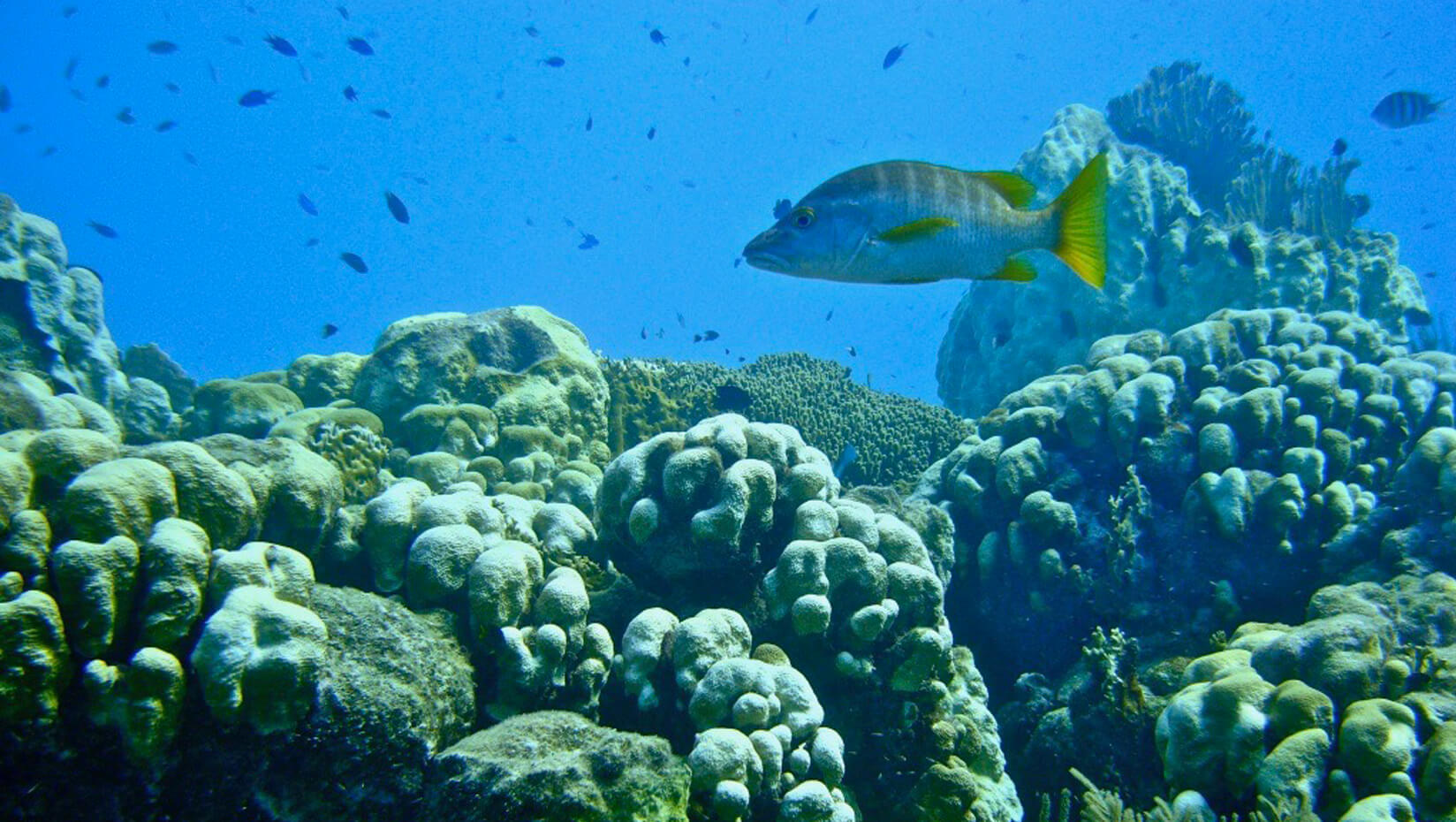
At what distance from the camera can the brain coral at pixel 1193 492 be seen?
5.55 meters

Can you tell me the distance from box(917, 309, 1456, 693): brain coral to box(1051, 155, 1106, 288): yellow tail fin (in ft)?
11.7

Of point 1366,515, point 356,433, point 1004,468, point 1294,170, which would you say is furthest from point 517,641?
point 1294,170

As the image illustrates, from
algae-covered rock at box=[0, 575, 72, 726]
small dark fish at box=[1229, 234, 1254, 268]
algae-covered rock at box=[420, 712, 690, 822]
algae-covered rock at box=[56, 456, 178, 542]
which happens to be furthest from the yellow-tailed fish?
small dark fish at box=[1229, 234, 1254, 268]

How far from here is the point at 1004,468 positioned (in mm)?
6223

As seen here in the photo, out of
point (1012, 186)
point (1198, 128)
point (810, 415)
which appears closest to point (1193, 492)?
point (810, 415)

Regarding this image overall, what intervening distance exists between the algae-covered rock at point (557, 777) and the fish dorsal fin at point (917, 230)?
223 cm

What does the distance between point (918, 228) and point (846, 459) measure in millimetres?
5039

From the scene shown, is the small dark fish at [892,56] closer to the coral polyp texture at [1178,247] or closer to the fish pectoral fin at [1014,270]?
the coral polyp texture at [1178,247]

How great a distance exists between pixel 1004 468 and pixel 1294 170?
37.2 feet

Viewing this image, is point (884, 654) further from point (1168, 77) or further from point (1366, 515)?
point (1168, 77)

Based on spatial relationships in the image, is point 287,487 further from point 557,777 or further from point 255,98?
point 255,98

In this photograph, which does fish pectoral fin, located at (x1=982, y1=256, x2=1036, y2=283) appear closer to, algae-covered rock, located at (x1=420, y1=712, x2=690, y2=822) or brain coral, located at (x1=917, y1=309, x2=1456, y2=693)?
algae-covered rock, located at (x1=420, y1=712, x2=690, y2=822)

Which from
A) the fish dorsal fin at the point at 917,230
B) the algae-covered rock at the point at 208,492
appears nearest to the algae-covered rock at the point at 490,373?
the algae-covered rock at the point at 208,492

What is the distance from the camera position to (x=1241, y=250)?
10758 mm
